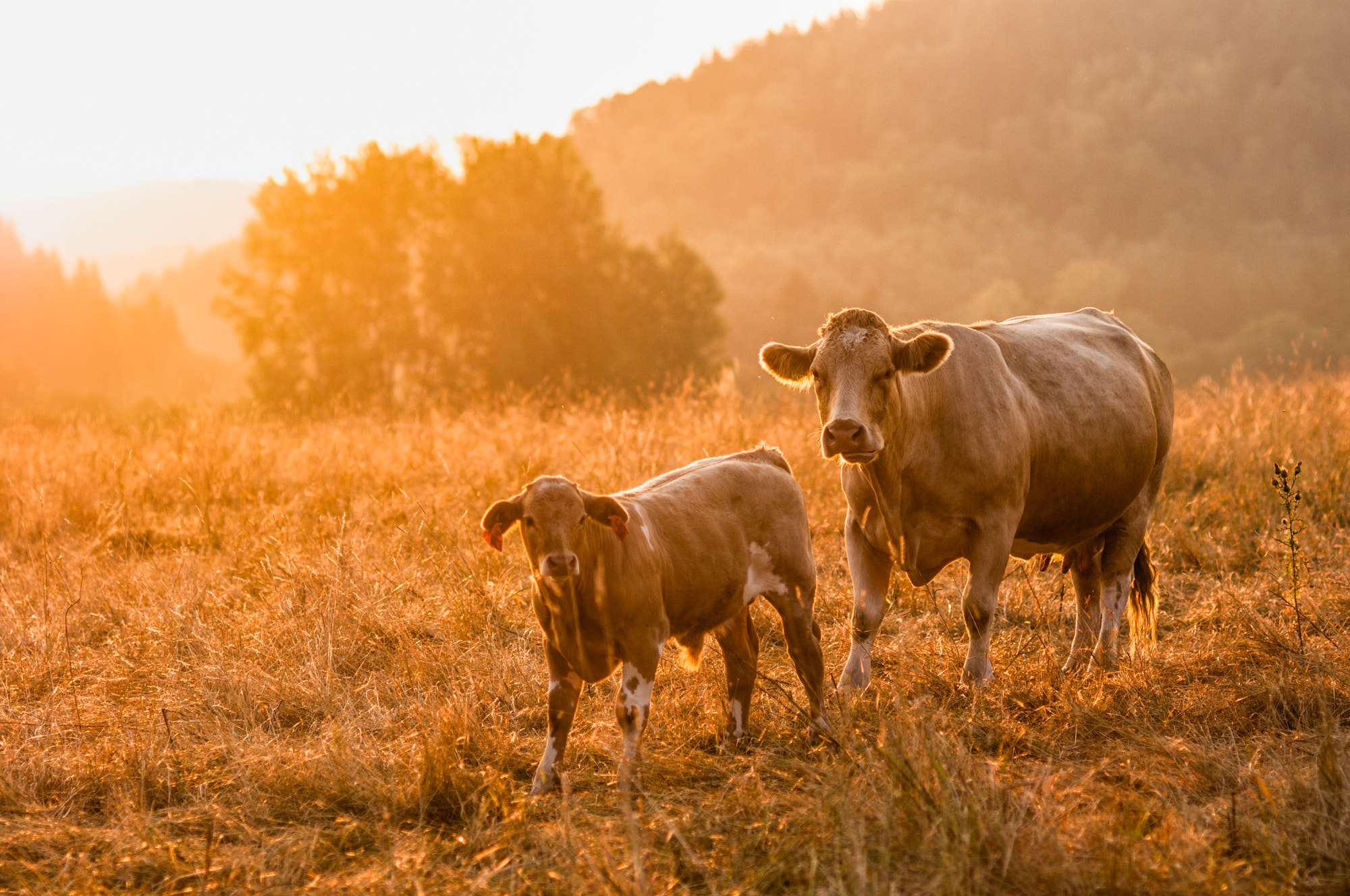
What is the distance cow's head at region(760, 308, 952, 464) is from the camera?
4.24 meters

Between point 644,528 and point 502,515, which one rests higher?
point 502,515

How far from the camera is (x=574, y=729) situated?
4414 millimetres

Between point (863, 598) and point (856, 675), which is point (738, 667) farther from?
point (863, 598)

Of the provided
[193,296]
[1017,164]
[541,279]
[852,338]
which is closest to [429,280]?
[541,279]

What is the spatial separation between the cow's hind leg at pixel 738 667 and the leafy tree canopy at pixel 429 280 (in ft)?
75.4

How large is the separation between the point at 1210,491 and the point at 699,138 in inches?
3629

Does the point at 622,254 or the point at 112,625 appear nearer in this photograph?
the point at 112,625

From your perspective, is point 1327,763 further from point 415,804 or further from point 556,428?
point 556,428

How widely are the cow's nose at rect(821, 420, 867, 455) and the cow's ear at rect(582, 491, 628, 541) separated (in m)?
0.93

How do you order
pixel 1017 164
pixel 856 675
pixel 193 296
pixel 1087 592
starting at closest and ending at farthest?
pixel 856 675 < pixel 1087 592 < pixel 193 296 < pixel 1017 164

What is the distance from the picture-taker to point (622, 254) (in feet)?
113

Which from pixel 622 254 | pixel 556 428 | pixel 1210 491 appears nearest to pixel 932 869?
pixel 1210 491

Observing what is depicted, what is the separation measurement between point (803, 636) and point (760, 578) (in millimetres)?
308

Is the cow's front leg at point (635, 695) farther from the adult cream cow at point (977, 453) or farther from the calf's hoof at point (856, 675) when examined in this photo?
the calf's hoof at point (856, 675)
